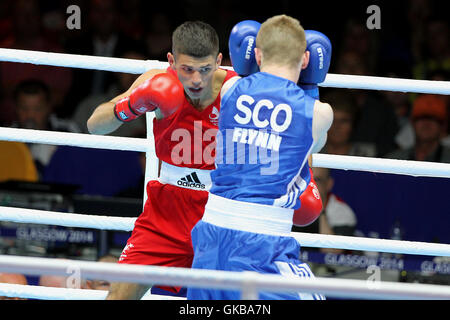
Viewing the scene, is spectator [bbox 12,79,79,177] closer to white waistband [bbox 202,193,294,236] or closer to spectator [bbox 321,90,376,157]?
spectator [bbox 321,90,376,157]

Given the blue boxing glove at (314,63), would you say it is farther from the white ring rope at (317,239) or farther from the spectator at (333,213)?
the spectator at (333,213)

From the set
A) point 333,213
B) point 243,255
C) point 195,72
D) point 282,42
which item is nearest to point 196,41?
point 195,72

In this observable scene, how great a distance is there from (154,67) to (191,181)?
1.67ft

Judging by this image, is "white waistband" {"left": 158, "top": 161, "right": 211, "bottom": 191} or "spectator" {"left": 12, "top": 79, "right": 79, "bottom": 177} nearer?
"white waistband" {"left": 158, "top": 161, "right": 211, "bottom": 191}

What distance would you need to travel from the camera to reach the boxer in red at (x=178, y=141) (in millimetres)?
2664

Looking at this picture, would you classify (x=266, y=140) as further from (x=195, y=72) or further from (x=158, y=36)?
(x=158, y=36)

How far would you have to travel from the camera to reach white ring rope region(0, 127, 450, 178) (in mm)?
2941

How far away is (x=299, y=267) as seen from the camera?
238 centimetres

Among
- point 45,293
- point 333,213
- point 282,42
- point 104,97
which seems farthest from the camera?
point 104,97

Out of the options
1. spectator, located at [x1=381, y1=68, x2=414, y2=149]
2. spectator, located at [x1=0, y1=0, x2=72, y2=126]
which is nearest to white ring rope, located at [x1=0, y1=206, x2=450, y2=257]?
spectator, located at [x1=381, y1=68, x2=414, y2=149]

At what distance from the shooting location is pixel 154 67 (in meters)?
3.00

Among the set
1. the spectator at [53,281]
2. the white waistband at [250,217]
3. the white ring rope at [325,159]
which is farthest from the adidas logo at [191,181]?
the spectator at [53,281]

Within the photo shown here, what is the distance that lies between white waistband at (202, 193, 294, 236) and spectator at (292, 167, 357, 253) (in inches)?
78.5

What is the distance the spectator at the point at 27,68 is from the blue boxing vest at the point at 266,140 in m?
3.59
